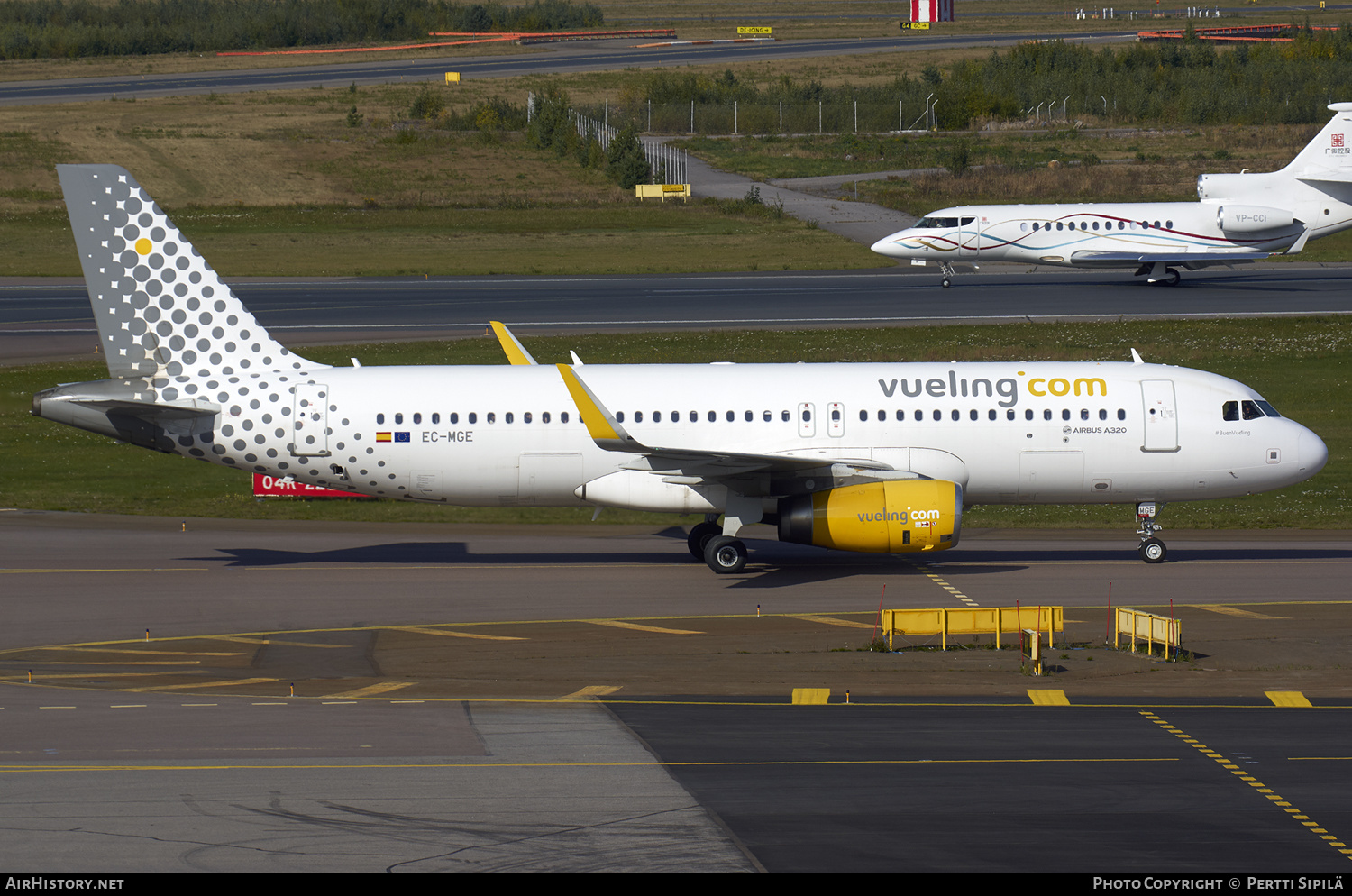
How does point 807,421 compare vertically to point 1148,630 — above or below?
above

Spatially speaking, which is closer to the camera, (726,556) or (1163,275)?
(726,556)

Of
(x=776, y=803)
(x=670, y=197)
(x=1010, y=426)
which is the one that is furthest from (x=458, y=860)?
(x=670, y=197)

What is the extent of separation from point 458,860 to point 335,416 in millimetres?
17637

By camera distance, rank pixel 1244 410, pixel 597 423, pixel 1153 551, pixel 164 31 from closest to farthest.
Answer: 1. pixel 597 423
2. pixel 1244 410
3. pixel 1153 551
4. pixel 164 31

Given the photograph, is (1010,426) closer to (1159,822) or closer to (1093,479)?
(1093,479)

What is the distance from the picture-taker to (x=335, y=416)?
3192 centimetres

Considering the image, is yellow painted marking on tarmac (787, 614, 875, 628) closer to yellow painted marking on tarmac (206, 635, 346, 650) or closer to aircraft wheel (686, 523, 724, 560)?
aircraft wheel (686, 523, 724, 560)

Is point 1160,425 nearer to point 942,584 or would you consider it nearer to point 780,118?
point 942,584

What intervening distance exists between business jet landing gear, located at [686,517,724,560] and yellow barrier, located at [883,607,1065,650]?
801 cm

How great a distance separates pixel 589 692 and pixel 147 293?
14840 mm

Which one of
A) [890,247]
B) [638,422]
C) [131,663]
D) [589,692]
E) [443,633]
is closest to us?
[589,692]

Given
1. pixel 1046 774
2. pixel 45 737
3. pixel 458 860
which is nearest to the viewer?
pixel 458 860

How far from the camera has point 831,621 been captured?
28469 millimetres

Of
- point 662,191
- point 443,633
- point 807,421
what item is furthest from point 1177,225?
point 443,633
